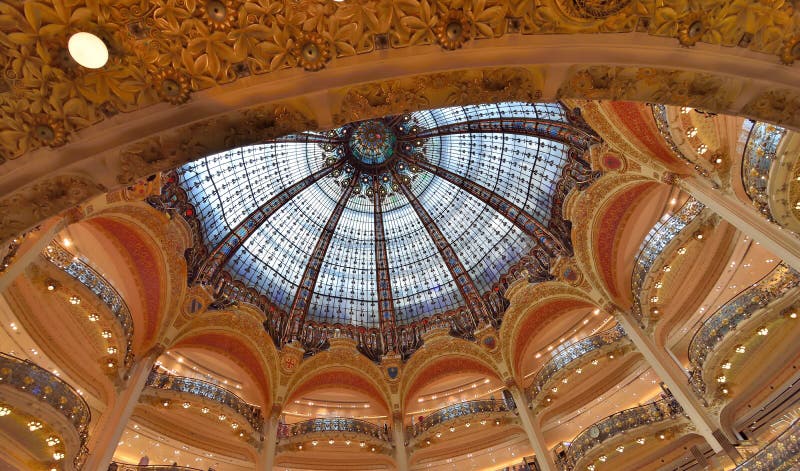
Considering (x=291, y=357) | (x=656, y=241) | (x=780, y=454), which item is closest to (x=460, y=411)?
(x=291, y=357)

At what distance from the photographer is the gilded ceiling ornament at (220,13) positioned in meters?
4.68

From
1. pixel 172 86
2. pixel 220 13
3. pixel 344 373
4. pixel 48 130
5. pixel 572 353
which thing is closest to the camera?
pixel 220 13

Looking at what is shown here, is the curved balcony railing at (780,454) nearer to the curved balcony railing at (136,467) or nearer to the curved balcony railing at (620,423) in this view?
the curved balcony railing at (620,423)

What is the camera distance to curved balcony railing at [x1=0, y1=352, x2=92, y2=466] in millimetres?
10781

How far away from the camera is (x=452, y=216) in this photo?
76.0 ft

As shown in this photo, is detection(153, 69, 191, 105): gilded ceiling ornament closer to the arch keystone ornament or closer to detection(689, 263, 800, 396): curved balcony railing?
detection(689, 263, 800, 396): curved balcony railing

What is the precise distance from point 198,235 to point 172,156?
1508 cm

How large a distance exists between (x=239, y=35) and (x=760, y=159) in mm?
11878

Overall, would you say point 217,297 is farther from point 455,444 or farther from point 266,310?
point 455,444

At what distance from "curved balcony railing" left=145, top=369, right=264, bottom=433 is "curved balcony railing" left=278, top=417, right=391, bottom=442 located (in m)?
1.54

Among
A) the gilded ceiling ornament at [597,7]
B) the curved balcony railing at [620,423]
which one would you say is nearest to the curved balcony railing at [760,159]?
the gilded ceiling ornament at [597,7]

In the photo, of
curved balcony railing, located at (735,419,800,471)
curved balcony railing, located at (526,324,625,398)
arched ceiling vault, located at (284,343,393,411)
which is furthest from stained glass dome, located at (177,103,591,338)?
curved balcony railing, located at (735,419,800,471)

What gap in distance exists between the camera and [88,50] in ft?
14.7

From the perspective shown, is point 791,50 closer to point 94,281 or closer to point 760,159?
point 760,159
